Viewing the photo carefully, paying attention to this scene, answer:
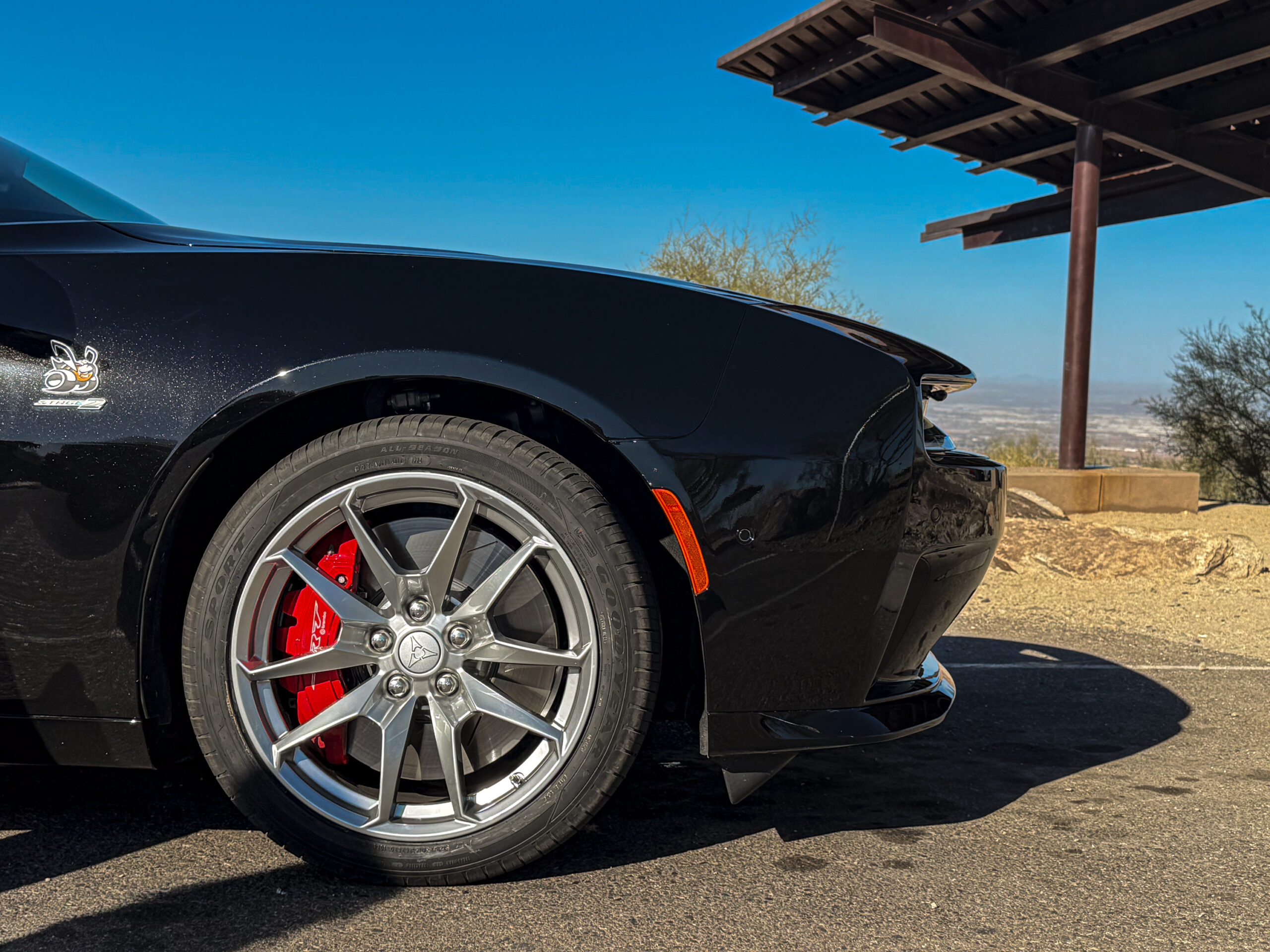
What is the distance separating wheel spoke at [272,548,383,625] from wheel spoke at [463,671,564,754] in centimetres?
21

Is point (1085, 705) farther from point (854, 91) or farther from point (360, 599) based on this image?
point (854, 91)

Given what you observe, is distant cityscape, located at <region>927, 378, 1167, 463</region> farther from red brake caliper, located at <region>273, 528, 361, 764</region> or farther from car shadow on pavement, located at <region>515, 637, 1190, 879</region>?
red brake caliper, located at <region>273, 528, 361, 764</region>

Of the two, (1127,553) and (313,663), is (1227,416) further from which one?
(313,663)

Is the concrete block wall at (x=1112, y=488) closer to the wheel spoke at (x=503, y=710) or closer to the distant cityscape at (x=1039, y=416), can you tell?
the distant cityscape at (x=1039, y=416)

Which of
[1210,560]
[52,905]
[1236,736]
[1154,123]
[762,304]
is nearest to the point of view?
[52,905]

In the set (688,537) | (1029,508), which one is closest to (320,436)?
(688,537)

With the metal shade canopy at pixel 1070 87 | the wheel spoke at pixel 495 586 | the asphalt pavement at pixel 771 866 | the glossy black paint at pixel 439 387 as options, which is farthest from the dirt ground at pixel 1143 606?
the wheel spoke at pixel 495 586

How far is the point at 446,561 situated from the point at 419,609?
0.34ft

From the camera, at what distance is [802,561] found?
69.9 inches

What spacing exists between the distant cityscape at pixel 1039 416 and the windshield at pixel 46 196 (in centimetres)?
194

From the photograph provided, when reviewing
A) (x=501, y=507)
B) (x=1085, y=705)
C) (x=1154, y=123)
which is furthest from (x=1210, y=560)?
(x=501, y=507)

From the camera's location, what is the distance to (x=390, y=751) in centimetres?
176

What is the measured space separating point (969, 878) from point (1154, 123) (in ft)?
28.9

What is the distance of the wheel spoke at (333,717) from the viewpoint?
178 cm
